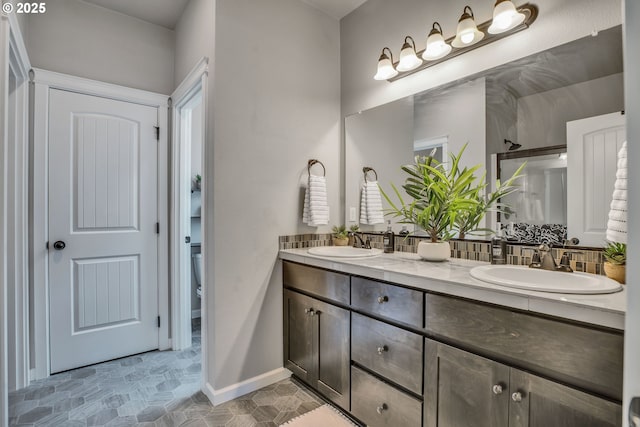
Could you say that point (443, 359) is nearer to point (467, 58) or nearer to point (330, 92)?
point (467, 58)

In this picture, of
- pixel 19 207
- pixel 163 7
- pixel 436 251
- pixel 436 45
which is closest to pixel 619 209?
pixel 436 251

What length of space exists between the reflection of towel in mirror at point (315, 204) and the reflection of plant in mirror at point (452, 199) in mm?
612

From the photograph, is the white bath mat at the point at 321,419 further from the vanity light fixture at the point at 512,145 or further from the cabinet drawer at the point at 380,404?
the vanity light fixture at the point at 512,145

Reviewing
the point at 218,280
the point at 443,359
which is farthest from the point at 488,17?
the point at 218,280

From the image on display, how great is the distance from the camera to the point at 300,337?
6.82 ft

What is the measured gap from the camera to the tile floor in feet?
5.90

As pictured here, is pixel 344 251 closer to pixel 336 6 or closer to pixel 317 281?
pixel 317 281

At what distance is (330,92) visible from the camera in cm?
253

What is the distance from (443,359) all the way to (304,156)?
1599 mm

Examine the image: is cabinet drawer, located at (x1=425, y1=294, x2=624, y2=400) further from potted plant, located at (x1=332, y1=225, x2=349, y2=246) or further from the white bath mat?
potted plant, located at (x1=332, y1=225, x2=349, y2=246)

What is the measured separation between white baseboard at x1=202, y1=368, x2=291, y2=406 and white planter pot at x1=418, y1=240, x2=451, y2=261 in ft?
4.27

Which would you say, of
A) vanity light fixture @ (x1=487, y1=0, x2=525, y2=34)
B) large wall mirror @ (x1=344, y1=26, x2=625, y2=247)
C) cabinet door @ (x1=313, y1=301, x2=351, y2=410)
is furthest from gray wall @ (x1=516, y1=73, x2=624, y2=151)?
cabinet door @ (x1=313, y1=301, x2=351, y2=410)

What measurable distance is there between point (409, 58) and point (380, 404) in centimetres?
193

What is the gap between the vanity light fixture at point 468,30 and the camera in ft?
5.34
